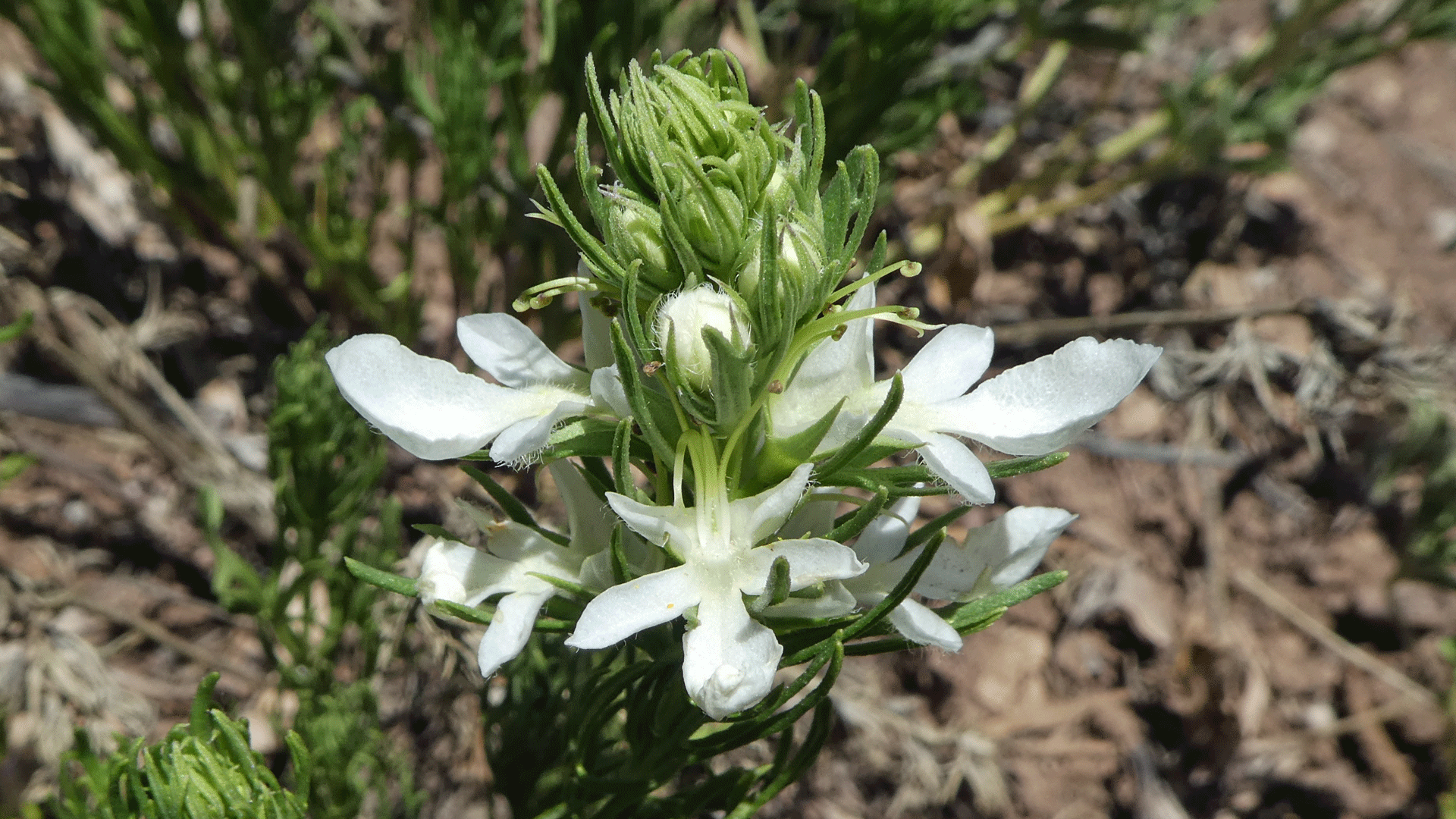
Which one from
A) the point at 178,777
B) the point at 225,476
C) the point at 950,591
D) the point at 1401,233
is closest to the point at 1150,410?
the point at 1401,233

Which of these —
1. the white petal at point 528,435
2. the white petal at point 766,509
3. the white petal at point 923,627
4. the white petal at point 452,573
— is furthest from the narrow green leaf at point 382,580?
the white petal at point 923,627

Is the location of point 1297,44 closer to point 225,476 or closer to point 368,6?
point 368,6

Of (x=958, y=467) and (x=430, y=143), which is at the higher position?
(x=958, y=467)

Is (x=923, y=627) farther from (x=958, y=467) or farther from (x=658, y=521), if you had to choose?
(x=658, y=521)

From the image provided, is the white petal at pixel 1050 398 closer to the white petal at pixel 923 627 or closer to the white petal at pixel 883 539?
the white petal at pixel 883 539

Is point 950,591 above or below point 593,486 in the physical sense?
below

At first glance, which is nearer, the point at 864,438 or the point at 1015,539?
the point at 864,438

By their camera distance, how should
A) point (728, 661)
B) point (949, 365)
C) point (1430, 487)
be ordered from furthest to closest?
point (1430, 487)
point (949, 365)
point (728, 661)

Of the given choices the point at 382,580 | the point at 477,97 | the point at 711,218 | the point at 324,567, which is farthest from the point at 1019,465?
the point at 477,97
